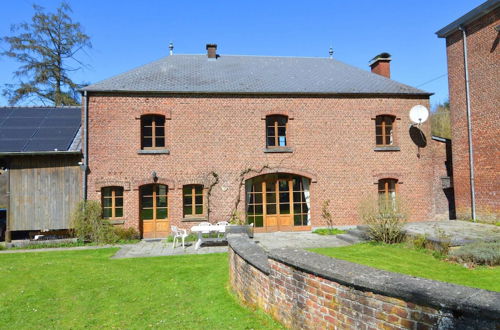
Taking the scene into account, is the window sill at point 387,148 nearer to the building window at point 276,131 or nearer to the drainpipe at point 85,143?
the building window at point 276,131

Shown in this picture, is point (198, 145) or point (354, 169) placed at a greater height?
point (198, 145)

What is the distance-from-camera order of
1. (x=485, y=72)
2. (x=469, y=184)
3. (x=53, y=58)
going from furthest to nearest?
(x=53, y=58) < (x=469, y=184) < (x=485, y=72)

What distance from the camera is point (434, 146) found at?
15328 mm

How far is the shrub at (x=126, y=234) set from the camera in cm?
1305

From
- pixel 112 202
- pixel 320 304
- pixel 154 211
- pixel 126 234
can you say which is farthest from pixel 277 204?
pixel 320 304

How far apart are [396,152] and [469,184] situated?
286 centimetres

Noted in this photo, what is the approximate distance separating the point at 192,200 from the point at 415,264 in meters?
8.34

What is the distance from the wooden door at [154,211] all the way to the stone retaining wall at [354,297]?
9.03 metres

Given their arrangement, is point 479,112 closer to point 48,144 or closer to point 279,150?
point 279,150

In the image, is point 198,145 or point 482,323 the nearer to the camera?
point 482,323

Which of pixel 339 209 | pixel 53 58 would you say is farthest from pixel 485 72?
pixel 53 58

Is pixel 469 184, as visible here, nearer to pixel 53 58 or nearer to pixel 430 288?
pixel 430 288

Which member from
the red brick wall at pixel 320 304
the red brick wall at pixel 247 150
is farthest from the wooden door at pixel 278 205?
the red brick wall at pixel 320 304

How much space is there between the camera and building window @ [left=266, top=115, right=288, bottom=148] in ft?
48.1
